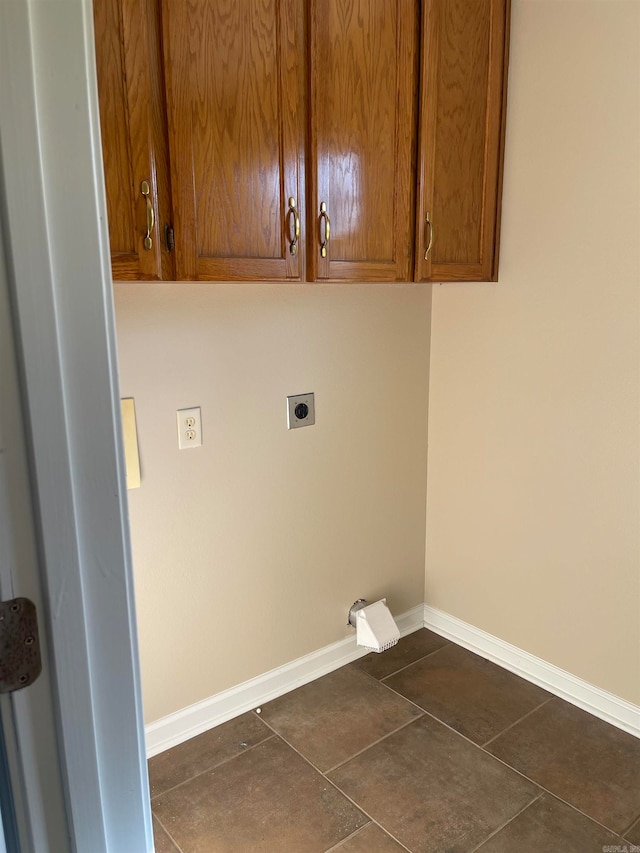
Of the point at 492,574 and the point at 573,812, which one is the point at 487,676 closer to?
the point at 492,574

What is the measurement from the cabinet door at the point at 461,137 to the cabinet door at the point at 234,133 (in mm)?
433

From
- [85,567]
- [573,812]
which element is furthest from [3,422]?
[573,812]

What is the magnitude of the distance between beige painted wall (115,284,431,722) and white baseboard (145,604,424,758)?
0.03 meters

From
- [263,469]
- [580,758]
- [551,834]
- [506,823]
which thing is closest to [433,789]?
[506,823]

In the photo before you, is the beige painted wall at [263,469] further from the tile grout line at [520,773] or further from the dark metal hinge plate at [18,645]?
the dark metal hinge plate at [18,645]

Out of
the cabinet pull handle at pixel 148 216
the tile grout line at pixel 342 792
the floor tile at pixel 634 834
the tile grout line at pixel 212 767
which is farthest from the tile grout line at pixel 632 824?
the cabinet pull handle at pixel 148 216

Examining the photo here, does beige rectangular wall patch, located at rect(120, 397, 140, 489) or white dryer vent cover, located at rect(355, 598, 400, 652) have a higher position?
beige rectangular wall patch, located at rect(120, 397, 140, 489)

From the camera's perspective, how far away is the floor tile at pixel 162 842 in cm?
156

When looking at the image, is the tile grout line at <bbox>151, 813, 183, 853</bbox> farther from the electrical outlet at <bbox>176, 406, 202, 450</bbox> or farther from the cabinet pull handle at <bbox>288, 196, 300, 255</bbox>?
the cabinet pull handle at <bbox>288, 196, 300, 255</bbox>

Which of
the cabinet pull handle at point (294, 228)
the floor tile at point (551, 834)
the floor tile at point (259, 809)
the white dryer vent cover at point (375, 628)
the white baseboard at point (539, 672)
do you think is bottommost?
the floor tile at point (259, 809)

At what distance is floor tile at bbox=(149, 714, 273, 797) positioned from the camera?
5.89 ft

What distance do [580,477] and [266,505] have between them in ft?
3.23

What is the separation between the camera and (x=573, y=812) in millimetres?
1654

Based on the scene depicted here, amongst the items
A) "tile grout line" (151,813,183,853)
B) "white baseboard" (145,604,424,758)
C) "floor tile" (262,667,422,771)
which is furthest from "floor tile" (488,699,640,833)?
"tile grout line" (151,813,183,853)
